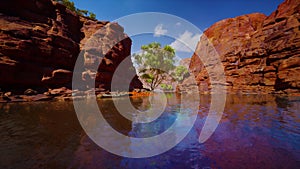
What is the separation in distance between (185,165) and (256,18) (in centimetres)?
7610

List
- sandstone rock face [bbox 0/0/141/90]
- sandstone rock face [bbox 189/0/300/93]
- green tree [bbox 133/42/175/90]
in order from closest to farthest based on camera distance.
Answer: sandstone rock face [bbox 0/0/141/90] < sandstone rock face [bbox 189/0/300/93] < green tree [bbox 133/42/175/90]

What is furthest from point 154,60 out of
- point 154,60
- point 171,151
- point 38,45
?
point 171,151

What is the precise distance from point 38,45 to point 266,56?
50201mm

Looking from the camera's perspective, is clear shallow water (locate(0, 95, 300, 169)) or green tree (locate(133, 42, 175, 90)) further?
green tree (locate(133, 42, 175, 90))

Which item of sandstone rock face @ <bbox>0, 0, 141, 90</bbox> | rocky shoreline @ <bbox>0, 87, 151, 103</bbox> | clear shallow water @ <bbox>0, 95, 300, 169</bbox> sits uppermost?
sandstone rock face @ <bbox>0, 0, 141, 90</bbox>

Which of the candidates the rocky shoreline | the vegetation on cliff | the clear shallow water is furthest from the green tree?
the clear shallow water

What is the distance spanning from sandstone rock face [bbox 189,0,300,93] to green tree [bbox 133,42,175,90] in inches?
720

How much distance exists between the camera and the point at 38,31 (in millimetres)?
22156

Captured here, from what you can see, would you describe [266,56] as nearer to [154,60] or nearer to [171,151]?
[154,60]

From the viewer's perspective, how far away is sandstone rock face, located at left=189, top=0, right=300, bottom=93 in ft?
97.1

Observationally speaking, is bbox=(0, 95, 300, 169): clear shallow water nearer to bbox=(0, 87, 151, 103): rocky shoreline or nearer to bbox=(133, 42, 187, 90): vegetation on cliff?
bbox=(0, 87, 151, 103): rocky shoreline

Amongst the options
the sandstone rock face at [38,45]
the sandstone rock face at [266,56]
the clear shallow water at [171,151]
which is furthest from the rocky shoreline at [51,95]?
the sandstone rock face at [266,56]

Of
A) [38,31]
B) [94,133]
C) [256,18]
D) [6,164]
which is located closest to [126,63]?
[38,31]

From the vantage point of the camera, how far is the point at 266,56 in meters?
36.6
